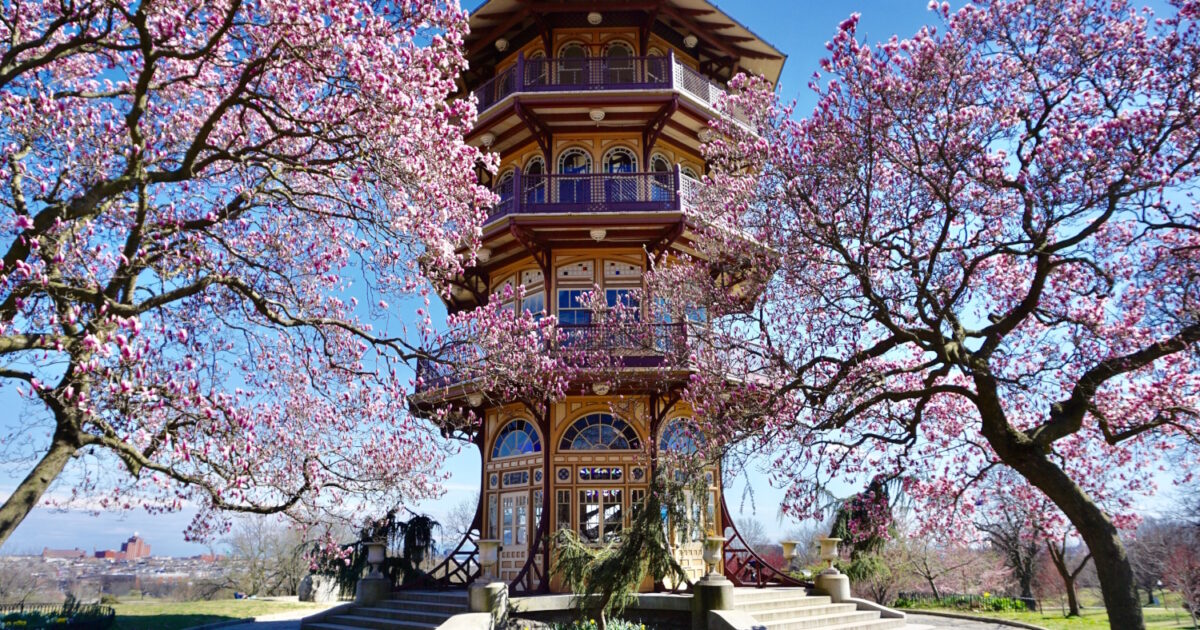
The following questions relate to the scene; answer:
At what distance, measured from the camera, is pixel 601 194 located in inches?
700

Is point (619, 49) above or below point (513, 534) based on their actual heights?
above

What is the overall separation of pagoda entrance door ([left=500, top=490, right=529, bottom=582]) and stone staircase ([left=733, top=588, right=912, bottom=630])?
15.8 ft

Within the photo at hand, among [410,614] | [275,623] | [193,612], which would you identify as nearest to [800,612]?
[410,614]

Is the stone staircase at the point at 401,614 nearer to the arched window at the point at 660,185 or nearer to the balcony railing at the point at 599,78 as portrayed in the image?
the arched window at the point at 660,185

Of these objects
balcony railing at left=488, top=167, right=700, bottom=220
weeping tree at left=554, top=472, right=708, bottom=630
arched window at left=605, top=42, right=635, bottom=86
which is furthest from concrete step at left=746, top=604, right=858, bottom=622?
arched window at left=605, top=42, right=635, bottom=86

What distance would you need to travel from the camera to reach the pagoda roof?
1891cm

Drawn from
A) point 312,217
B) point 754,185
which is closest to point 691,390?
point 754,185

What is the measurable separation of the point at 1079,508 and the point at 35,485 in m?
11.0

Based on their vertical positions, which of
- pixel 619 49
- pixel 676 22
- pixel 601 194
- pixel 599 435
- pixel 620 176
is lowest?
pixel 599 435

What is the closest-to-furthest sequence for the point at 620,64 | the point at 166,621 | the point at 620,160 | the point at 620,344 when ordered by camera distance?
the point at 620,344 < the point at 166,621 < the point at 620,160 < the point at 620,64

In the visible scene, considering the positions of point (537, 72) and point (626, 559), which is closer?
point (626, 559)

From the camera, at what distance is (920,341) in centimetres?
995

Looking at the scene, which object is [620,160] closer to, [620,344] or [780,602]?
[620,344]

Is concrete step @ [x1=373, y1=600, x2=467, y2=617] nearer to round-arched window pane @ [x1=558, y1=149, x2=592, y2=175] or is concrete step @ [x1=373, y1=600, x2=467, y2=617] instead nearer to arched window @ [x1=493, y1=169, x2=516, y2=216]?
arched window @ [x1=493, y1=169, x2=516, y2=216]
